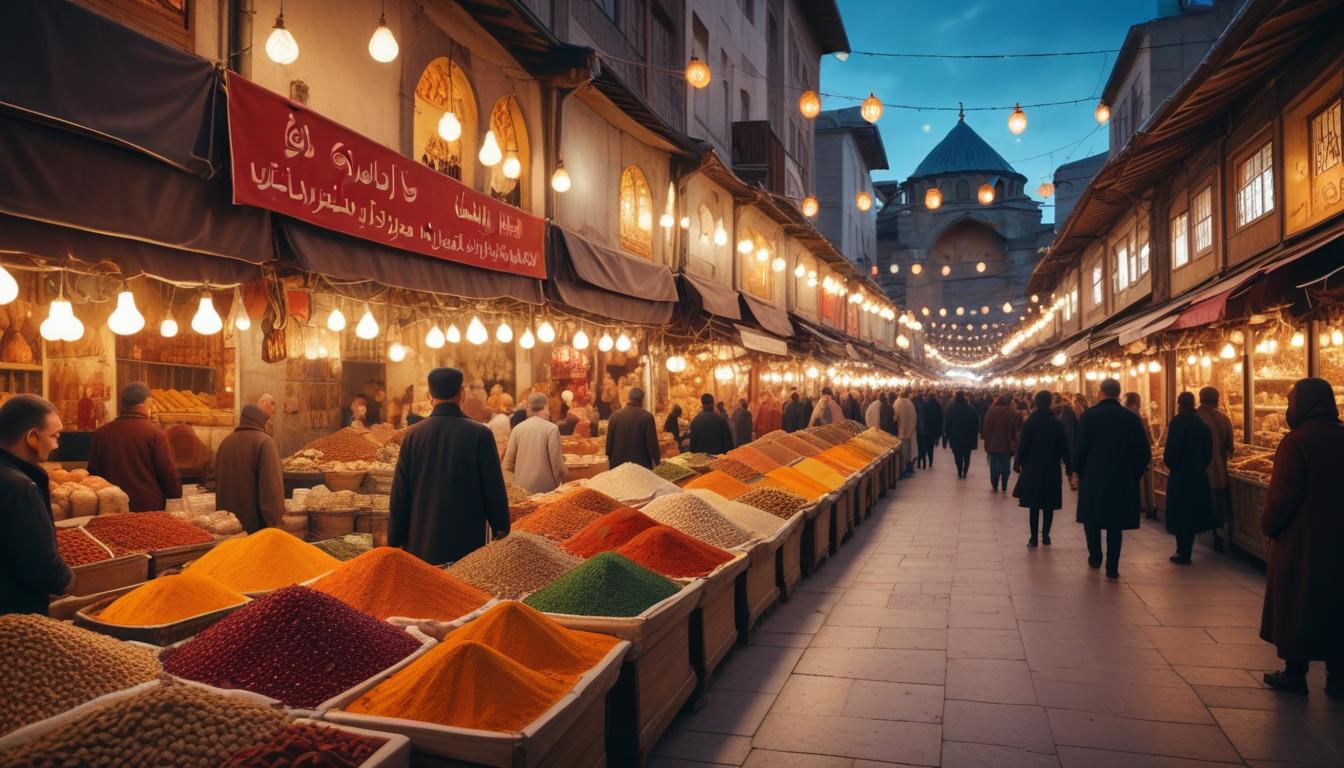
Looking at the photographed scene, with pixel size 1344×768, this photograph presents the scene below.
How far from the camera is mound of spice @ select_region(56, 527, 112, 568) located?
454 cm

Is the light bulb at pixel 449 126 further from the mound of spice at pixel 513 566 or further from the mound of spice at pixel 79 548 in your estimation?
the mound of spice at pixel 79 548

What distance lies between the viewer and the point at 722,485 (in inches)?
323

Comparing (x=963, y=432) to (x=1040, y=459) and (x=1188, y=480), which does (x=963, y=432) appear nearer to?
(x=1040, y=459)

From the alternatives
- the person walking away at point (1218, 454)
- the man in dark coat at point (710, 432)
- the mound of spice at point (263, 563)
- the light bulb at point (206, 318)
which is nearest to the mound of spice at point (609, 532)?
the mound of spice at point (263, 563)

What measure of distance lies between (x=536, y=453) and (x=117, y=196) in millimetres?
4088

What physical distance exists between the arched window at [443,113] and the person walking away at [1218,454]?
8011 millimetres

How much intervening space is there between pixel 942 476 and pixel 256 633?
653 inches

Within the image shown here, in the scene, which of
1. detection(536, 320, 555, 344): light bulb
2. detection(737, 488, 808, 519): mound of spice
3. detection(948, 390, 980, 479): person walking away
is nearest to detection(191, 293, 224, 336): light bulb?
detection(536, 320, 555, 344): light bulb

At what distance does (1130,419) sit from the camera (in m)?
7.80

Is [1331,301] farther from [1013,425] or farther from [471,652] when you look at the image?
[471,652]

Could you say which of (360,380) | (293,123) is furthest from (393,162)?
(360,380)

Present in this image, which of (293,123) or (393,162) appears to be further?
(393,162)

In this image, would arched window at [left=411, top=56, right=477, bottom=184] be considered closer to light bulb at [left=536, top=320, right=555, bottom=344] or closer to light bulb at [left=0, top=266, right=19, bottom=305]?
light bulb at [left=536, top=320, right=555, bottom=344]

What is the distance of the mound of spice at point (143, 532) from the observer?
194 inches
